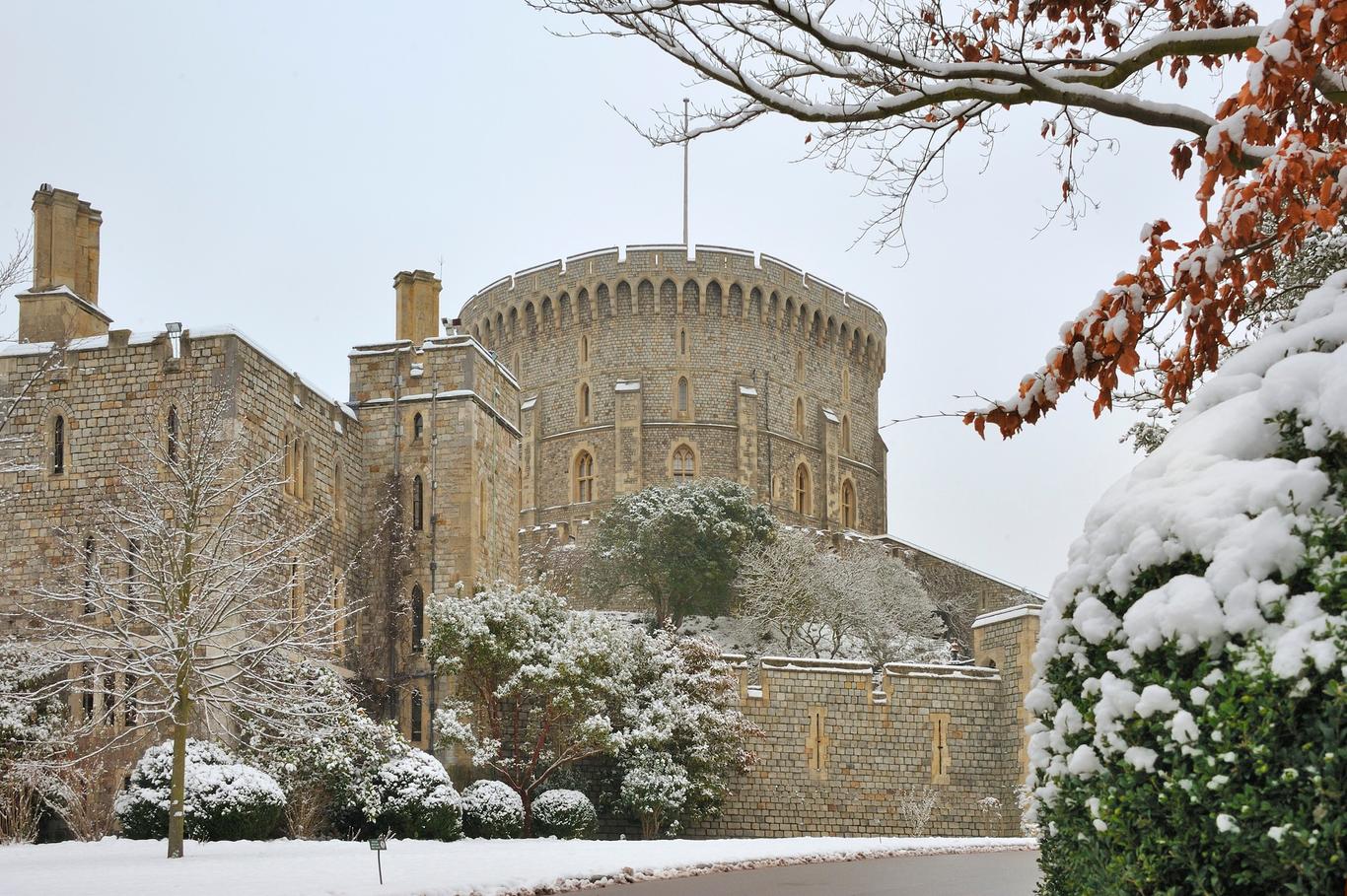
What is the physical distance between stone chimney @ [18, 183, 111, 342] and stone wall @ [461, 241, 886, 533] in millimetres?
22730

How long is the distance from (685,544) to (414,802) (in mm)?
18606

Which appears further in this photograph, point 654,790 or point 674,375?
point 674,375

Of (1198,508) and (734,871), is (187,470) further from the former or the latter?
(1198,508)

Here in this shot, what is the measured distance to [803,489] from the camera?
48688 mm

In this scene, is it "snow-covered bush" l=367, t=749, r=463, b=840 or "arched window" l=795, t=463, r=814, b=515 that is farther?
"arched window" l=795, t=463, r=814, b=515

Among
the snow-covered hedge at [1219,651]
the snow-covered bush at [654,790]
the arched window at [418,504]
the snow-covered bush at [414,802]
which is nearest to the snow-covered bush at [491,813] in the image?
the snow-covered bush at [414,802]

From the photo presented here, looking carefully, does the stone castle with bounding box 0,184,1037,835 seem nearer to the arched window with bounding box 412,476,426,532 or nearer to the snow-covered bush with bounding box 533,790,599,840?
the arched window with bounding box 412,476,426,532

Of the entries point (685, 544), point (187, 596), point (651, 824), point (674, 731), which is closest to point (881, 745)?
point (674, 731)

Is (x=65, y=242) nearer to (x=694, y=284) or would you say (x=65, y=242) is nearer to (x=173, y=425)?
(x=173, y=425)

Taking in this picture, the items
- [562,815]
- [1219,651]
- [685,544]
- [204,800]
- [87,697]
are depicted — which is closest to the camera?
[1219,651]

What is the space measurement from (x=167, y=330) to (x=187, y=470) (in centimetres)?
725

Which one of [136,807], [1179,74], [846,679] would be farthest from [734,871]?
[846,679]

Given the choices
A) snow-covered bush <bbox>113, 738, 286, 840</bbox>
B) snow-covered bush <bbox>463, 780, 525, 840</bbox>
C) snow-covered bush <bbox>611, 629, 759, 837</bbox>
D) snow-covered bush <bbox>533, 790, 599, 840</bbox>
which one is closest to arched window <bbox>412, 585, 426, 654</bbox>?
snow-covered bush <bbox>611, 629, 759, 837</bbox>

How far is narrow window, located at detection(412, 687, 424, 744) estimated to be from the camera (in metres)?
24.4
